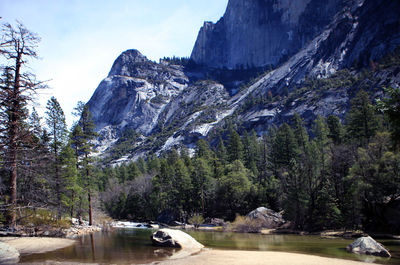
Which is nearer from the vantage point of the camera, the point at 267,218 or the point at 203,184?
the point at 267,218

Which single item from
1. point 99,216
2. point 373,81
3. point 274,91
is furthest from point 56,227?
point 274,91

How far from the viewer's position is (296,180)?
37469 millimetres

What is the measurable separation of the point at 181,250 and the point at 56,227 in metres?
12.2

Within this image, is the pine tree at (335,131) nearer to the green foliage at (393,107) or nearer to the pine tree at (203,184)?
the pine tree at (203,184)

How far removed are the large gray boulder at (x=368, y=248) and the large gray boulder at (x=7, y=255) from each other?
61.2 ft

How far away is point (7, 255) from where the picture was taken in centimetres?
1272

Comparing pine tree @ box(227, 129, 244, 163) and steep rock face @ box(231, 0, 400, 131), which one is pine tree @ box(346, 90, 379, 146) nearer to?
pine tree @ box(227, 129, 244, 163)

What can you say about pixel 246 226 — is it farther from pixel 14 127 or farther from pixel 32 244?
pixel 14 127

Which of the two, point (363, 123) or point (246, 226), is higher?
point (363, 123)

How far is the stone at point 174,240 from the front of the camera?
18.6 m

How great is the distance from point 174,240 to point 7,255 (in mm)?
9497

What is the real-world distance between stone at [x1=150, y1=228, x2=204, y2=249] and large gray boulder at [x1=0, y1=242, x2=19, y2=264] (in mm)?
Answer: 8734

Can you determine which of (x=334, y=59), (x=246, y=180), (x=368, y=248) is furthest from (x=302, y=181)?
(x=334, y=59)

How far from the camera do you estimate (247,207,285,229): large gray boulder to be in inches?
1518
